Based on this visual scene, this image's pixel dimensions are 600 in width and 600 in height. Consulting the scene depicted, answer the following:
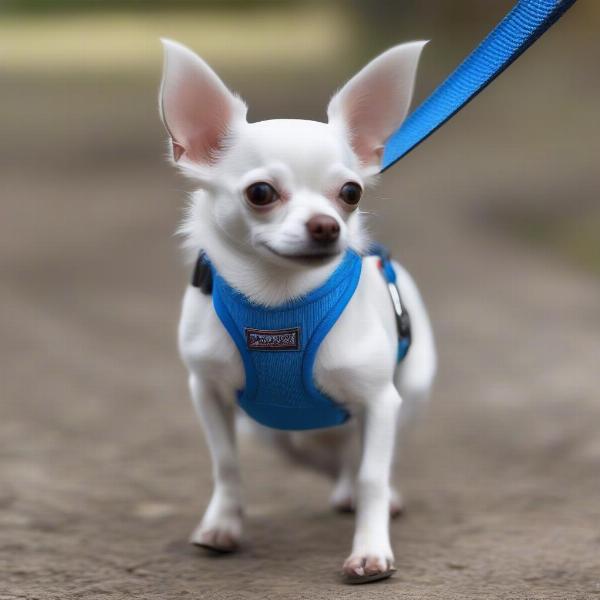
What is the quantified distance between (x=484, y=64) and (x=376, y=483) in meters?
1.16

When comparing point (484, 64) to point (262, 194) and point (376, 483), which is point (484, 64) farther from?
point (376, 483)

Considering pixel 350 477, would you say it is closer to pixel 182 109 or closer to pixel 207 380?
pixel 207 380

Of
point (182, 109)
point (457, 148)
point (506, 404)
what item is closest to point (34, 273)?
point (506, 404)

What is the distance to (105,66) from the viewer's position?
661 inches

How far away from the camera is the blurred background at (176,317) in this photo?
3238mm

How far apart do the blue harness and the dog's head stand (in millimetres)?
108

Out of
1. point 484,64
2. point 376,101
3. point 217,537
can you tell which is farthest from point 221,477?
point 484,64

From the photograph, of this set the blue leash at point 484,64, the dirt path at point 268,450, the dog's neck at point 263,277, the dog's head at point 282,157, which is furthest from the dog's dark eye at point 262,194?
the dirt path at point 268,450

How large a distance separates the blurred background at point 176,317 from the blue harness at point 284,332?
361mm

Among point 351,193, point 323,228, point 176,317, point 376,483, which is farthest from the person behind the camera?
point 176,317

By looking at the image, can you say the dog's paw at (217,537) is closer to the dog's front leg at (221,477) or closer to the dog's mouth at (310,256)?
the dog's front leg at (221,477)

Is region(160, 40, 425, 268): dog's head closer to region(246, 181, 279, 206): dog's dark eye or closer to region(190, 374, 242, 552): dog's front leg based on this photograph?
region(246, 181, 279, 206): dog's dark eye

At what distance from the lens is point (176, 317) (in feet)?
25.4

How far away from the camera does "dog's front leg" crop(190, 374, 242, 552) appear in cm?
318
